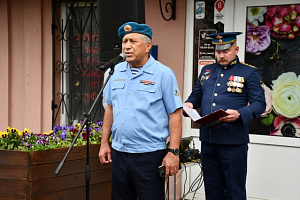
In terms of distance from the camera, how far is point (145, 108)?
3141 mm

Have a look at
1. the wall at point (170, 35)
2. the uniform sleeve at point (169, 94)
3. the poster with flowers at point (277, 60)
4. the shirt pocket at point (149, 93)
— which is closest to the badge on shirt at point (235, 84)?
the uniform sleeve at point (169, 94)

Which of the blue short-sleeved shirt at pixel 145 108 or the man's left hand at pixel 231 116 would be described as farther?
the man's left hand at pixel 231 116

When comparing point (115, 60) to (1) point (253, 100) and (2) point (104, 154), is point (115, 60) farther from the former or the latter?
(1) point (253, 100)

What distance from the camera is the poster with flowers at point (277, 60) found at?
486cm

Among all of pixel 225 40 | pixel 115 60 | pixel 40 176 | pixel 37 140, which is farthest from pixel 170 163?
pixel 37 140

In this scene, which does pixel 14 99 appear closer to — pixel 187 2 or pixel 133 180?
pixel 187 2

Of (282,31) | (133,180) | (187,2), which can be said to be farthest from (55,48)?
(133,180)

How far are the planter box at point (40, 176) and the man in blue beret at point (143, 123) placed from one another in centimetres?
94

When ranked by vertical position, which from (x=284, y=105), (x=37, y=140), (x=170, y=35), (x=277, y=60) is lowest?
(x=37, y=140)

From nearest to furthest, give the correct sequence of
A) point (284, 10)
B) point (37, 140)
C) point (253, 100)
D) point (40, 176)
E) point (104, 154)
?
point (104, 154) → point (253, 100) → point (40, 176) → point (37, 140) → point (284, 10)

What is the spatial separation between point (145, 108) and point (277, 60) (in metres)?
2.38

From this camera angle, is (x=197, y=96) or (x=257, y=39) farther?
(x=257, y=39)

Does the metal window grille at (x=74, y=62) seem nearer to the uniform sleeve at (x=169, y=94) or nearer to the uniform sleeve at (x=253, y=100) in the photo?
the uniform sleeve at (x=253, y=100)

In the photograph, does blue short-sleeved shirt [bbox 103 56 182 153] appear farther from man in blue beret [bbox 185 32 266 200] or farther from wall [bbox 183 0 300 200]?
wall [bbox 183 0 300 200]
